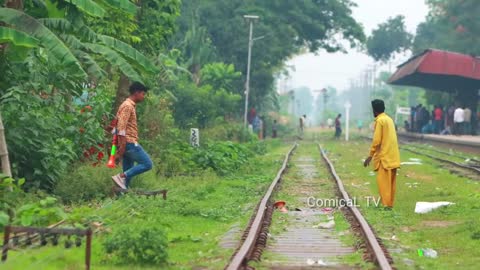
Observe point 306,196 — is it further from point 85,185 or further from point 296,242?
point 296,242

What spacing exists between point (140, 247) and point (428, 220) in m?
5.51

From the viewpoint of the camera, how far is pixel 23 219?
29.8 ft

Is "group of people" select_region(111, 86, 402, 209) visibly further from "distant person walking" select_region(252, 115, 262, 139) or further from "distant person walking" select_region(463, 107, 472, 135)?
"distant person walking" select_region(252, 115, 262, 139)

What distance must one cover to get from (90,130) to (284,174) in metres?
7.10

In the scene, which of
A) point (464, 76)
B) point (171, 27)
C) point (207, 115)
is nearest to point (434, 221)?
point (171, 27)

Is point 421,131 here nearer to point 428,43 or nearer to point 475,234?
point 428,43

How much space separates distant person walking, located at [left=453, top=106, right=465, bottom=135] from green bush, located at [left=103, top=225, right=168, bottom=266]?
3513cm

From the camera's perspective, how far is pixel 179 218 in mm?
11672

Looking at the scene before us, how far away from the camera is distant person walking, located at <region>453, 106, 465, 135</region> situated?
4120 cm

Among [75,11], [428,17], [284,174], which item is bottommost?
[284,174]

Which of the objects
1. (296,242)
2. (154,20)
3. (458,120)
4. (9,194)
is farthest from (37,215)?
(458,120)

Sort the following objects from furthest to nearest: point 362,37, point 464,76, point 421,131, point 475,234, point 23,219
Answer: point 362,37 → point 421,131 → point 464,76 → point 475,234 → point 23,219

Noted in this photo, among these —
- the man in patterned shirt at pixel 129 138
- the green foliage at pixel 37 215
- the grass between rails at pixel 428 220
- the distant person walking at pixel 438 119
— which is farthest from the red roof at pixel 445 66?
the green foliage at pixel 37 215

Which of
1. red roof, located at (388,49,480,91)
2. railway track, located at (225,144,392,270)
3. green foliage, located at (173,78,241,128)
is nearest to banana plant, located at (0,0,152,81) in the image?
railway track, located at (225,144,392,270)
